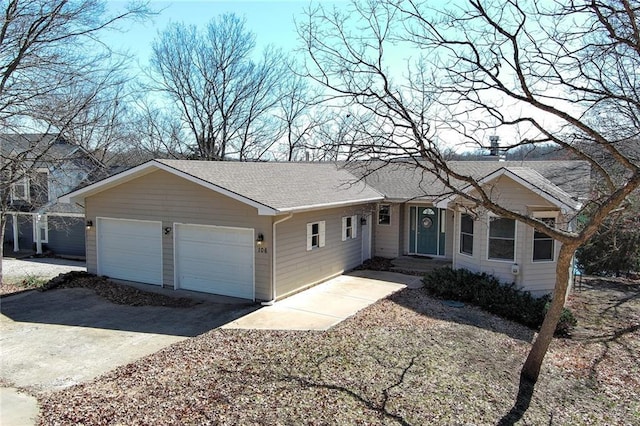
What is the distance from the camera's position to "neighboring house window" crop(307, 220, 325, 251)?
13.5m

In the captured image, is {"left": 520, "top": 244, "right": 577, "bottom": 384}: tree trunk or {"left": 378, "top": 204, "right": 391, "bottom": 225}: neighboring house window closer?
{"left": 520, "top": 244, "right": 577, "bottom": 384}: tree trunk

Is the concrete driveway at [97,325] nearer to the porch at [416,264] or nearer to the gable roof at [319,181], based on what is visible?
the porch at [416,264]

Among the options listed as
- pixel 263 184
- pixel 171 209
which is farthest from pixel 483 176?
pixel 171 209

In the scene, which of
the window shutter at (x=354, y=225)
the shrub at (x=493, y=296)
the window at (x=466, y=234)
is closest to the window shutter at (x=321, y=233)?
the window shutter at (x=354, y=225)

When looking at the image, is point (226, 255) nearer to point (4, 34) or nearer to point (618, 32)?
point (4, 34)

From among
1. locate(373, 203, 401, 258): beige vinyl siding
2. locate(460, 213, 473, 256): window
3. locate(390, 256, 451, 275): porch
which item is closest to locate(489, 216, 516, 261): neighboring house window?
locate(460, 213, 473, 256): window

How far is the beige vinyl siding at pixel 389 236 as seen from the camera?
59.4ft

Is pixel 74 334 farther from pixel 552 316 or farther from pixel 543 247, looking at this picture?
pixel 543 247

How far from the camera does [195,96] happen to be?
29172 mm

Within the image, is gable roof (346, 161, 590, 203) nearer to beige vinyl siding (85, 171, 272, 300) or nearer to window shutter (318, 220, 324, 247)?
window shutter (318, 220, 324, 247)

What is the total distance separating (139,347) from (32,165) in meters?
5.97

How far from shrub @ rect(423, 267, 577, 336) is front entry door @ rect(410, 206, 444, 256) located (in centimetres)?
447

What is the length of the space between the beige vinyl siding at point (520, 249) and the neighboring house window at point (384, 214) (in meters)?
4.95

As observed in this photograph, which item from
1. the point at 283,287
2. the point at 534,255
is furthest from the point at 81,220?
the point at 534,255
